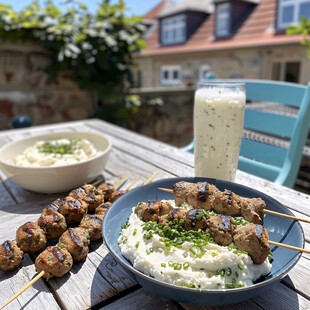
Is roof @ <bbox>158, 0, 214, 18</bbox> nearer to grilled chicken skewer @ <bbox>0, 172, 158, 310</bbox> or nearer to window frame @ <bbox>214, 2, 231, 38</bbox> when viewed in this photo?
window frame @ <bbox>214, 2, 231, 38</bbox>

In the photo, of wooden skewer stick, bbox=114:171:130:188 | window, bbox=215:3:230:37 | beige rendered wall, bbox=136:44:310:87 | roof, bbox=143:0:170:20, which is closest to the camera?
wooden skewer stick, bbox=114:171:130:188

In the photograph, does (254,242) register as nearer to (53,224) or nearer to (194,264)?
(194,264)

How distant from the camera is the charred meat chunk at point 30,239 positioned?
3.13 ft

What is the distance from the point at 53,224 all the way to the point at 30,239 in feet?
0.31

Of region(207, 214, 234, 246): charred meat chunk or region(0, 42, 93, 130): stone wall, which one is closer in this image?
region(207, 214, 234, 246): charred meat chunk

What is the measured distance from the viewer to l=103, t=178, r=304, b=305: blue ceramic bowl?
26.3 inches

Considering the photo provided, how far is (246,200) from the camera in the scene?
1005 millimetres

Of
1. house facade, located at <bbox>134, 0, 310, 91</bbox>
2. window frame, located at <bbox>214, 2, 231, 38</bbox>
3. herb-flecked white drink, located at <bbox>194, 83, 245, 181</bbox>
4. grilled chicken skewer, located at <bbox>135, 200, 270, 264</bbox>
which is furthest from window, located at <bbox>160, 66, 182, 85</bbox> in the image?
grilled chicken skewer, located at <bbox>135, 200, 270, 264</bbox>

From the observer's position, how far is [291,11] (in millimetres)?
9672

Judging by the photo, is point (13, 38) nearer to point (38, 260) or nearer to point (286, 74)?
point (38, 260)

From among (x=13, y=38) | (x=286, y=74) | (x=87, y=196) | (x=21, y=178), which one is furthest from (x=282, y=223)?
(x=286, y=74)

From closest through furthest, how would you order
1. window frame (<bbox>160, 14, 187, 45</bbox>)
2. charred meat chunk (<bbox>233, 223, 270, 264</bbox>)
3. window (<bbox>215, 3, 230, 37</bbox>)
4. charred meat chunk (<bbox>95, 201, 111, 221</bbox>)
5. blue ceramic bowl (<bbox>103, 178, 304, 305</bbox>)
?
blue ceramic bowl (<bbox>103, 178, 304, 305</bbox>)
charred meat chunk (<bbox>233, 223, 270, 264</bbox>)
charred meat chunk (<bbox>95, 201, 111, 221</bbox>)
window (<bbox>215, 3, 230, 37</bbox>)
window frame (<bbox>160, 14, 187, 45</bbox>)

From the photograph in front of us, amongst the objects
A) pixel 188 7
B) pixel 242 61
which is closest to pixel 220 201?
pixel 242 61

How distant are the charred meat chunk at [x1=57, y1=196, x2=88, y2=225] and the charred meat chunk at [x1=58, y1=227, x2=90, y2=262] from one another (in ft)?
0.35
